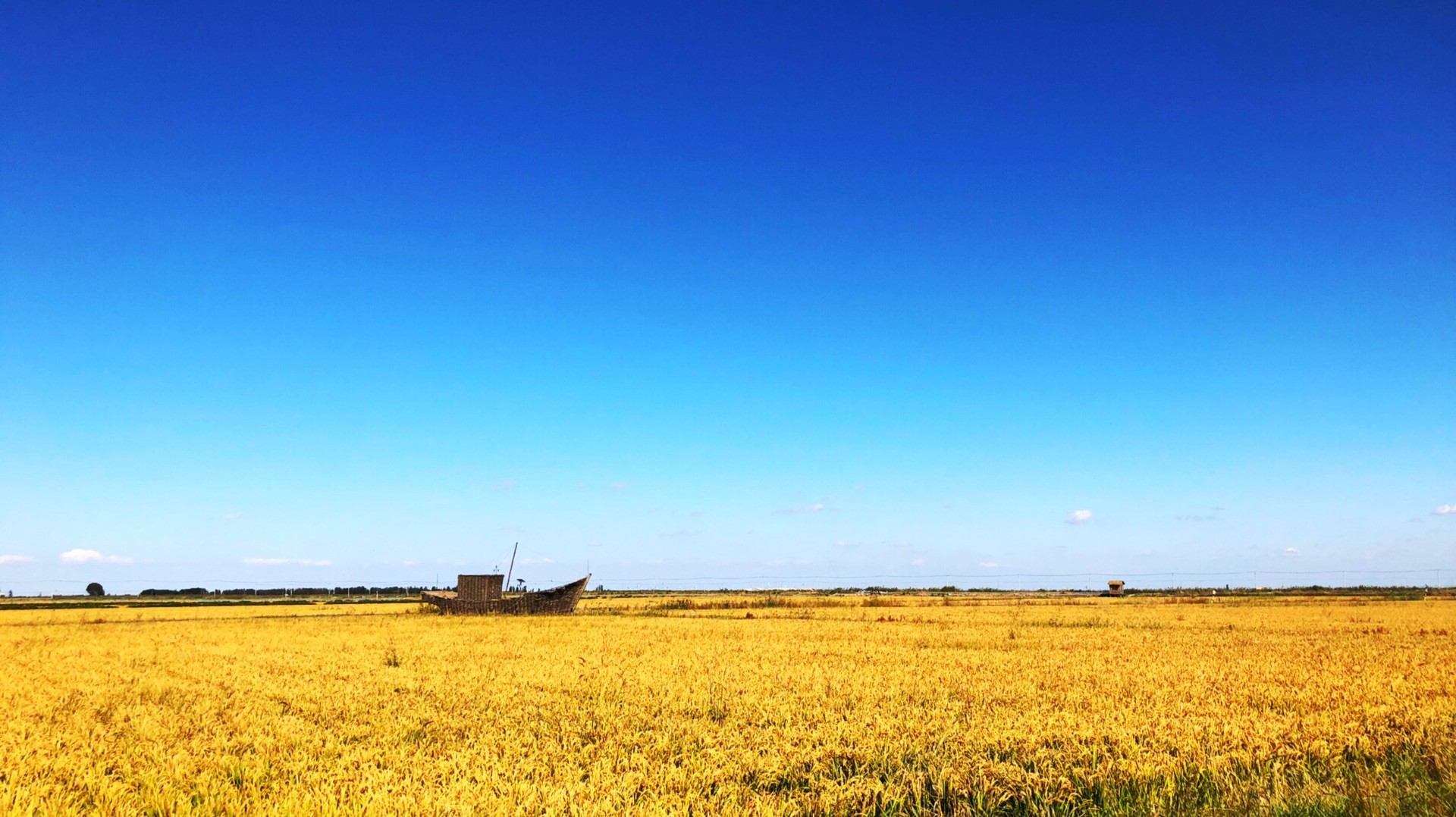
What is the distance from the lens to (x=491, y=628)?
30.9 metres

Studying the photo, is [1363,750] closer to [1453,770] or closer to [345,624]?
[1453,770]

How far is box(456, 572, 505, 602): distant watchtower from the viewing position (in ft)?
157

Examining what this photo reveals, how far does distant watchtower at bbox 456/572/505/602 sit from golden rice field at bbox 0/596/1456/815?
28.7 meters

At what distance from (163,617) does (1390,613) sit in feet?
197

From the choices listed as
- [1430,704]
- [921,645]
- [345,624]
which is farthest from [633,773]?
[345,624]

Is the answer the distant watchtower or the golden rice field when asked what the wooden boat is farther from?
the golden rice field

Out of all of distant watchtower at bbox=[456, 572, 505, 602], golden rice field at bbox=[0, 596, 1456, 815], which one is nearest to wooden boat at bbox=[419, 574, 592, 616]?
distant watchtower at bbox=[456, 572, 505, 602]

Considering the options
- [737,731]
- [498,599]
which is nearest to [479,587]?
[498,599]

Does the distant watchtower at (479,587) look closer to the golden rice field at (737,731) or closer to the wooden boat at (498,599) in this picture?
the wooden boat at (498,599)

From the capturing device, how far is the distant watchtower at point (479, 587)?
4791 centimetres

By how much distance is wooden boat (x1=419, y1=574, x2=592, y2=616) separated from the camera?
4659cm

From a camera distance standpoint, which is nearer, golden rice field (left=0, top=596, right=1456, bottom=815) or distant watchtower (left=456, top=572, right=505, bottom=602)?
golden rice field (left=0, top=596, right=1456, bottom=815)

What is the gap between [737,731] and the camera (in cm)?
879

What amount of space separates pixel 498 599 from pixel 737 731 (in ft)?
137
